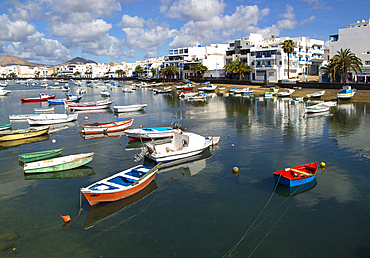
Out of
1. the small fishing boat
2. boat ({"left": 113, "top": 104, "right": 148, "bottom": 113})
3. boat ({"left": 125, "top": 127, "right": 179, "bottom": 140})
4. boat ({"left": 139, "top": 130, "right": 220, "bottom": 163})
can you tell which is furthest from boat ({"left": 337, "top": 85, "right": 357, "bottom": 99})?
the small fishing boat

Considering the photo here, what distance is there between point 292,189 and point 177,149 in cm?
1071

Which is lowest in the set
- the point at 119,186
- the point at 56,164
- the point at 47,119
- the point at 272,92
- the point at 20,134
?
the point at 119,186

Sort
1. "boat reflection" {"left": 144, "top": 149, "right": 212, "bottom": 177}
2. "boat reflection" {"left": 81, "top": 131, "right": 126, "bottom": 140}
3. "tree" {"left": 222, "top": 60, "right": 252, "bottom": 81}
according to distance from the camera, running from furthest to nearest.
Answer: "tree" {"left": 222, "top": 60, "right": 252, "bottom": 81} → "boat reflection" {"left": 81, "top": 131, "right": 126, "bottom": 140} → "boat reflection" {"left": 144, "top": 149, "right": 212, "bottom": 177}

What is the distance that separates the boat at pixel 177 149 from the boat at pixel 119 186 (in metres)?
3.58

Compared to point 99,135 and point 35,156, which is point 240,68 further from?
point 35,156

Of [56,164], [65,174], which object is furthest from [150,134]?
[56,164]

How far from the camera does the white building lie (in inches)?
2790

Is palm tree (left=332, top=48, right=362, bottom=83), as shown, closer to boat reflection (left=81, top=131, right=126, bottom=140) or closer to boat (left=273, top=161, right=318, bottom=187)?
boat (left=273, top=161, right=318, bottom=187)

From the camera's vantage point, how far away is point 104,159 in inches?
1019

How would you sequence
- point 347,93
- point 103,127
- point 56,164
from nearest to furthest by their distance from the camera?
point 56,164
point 103,127
point 347,93

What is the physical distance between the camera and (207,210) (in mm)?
16250

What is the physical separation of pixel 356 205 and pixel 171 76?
5434 inches

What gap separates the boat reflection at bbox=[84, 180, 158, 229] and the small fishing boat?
290 inches

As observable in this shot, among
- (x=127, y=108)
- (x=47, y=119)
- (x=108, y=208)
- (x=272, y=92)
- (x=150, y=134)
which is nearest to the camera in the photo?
(x=108, y=208)
